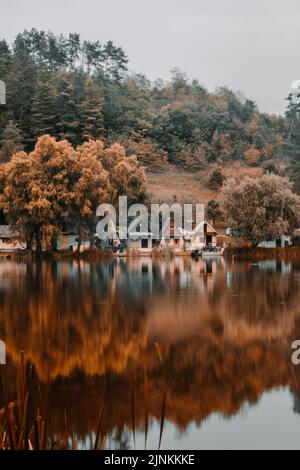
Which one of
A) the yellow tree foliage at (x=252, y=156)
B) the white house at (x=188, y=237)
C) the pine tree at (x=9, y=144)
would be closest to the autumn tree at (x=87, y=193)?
the white house at (x=188, y=237)

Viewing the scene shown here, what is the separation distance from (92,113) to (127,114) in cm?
959

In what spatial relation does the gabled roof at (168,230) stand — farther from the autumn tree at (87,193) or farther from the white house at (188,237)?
the autumn tree at (87,193)

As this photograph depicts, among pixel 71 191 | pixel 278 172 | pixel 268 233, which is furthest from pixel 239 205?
pixel 278 172

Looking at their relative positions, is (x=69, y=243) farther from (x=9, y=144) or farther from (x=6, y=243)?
(x=9, y=144)

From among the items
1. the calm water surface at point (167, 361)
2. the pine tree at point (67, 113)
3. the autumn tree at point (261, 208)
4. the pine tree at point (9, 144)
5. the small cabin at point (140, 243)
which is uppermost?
the pine tree at point (67, 113)

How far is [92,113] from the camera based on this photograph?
7456 centimetres

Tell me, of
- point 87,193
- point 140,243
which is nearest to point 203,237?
point 140,243

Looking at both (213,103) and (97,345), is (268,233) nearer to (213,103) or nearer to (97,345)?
(97,345)

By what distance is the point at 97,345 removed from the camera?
1264 cm

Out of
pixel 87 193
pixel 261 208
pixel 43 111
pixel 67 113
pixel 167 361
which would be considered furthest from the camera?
pixel 67 113

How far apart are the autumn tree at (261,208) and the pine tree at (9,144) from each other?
2097cm

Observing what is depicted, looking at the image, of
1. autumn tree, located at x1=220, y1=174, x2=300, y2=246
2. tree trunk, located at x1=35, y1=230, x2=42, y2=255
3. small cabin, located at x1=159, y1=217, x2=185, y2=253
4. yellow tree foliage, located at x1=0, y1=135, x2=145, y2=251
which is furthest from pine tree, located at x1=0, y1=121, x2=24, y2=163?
autumn tree, located at x1=220, y1=174, x2=300, y2=246

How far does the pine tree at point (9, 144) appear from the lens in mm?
60156

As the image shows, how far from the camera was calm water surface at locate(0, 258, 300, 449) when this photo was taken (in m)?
7.59
